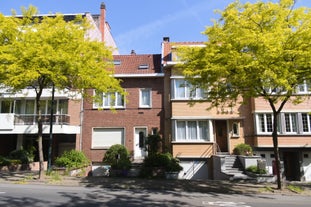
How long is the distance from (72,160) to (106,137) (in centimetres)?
380

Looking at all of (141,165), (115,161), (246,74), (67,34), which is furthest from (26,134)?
(246,74)

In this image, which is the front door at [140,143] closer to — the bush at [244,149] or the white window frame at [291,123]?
the bush at [244,149]

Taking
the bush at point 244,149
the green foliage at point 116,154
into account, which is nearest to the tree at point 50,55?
the green foliage at point 116,154

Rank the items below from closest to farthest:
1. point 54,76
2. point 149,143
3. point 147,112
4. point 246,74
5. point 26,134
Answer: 1. point 246,74
2. point 54,76
3. point 149,143
4. point 147,112
5. point 26,134

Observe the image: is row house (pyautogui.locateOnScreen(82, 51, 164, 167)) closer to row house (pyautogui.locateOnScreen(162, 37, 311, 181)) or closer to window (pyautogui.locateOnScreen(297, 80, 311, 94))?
row house (pyautogui.locateOnScreen(162, 37, 311, 181))

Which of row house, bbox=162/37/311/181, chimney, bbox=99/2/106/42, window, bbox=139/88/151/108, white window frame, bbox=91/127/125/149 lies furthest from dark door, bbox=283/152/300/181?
chimney, bbox=99/2/106/42

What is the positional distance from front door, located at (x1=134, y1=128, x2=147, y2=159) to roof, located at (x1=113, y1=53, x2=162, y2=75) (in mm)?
4779

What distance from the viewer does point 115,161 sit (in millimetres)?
19156

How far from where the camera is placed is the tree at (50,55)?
521 inches

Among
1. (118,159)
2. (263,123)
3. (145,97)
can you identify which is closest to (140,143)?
(118,159)

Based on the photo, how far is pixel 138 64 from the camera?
2427cm

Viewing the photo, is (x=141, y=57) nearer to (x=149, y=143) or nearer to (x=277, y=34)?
(x=149, y=143)

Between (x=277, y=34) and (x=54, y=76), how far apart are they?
10.4 meters

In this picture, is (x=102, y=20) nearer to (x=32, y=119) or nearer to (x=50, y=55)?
(x=32, y=119)
